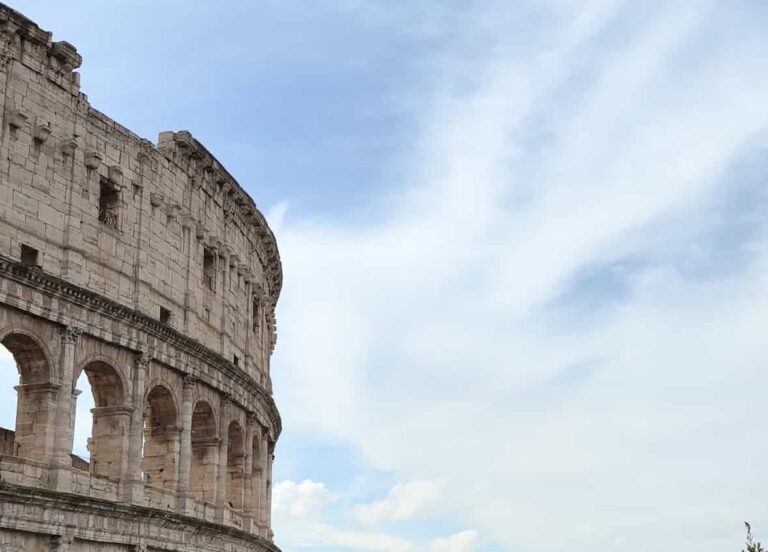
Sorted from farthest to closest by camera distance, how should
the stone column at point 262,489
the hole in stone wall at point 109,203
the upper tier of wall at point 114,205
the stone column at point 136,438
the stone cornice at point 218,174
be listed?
the stone column at point 262,489, the stone cornice at point 218,174, the hole in stone wall at point 109,203, the stone column at point 136,438, the upper tier of wall at point 114,205

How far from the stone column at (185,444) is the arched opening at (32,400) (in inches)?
185

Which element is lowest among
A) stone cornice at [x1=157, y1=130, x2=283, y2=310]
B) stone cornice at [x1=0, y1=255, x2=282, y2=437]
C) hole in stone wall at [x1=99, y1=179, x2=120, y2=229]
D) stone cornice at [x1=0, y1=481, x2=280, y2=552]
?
stone cornice at [x1=0, y1=481, x2=280, y2=552]

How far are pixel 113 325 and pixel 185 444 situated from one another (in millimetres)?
3986

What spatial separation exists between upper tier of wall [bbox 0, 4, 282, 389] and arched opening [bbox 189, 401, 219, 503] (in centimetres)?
174

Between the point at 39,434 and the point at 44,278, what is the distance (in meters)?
2.98

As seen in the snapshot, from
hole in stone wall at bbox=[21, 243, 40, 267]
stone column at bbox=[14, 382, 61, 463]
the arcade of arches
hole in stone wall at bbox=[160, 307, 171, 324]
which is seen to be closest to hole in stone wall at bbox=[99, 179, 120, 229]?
hole in stone wall at bbox=[160, 307, 171, 324]

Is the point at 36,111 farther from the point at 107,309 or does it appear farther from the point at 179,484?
the point at 179,484

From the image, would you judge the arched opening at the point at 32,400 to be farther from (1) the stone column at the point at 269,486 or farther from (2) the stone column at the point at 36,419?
(1) the stone column at the point at 269,486

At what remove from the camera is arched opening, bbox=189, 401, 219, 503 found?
87.5 ft

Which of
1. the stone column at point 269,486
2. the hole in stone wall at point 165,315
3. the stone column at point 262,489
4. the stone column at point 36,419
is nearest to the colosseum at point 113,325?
the stone column at point 36,419

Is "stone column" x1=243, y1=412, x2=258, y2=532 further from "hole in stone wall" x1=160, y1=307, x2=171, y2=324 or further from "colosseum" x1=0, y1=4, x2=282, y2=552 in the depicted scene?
"hole in stone wall" x1=160, y1=307, x2=171, y2=324

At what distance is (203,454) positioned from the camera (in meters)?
27.1

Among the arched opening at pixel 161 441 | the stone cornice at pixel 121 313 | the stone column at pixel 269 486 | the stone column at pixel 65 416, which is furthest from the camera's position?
the stone column at pixel 269 486

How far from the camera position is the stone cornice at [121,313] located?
65.5 ft
